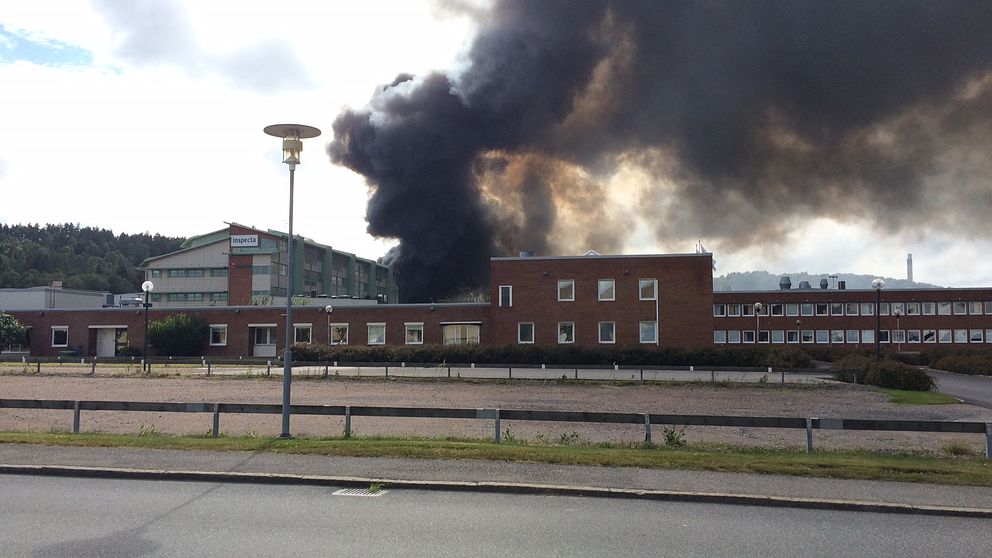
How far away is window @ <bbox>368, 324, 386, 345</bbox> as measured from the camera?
160 feet

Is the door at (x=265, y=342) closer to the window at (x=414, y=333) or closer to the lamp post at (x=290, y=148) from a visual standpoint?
the window at (x=414, y=333)

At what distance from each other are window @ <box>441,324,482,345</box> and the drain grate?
127ft

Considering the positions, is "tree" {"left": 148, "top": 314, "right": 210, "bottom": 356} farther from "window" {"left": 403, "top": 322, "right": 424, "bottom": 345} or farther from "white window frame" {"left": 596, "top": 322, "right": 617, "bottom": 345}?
"white window frame" {"left": 596, "top": 322, "right": 617, "bottom": 345}

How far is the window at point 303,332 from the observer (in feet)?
165

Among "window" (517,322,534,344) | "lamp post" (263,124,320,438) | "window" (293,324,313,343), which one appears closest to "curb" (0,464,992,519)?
"lamp post" (263,124,320,438)

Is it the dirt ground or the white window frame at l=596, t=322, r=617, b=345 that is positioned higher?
the white window frame at l=596, t=322, r=617, b=345

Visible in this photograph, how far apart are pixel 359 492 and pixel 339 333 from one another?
41.8 metres

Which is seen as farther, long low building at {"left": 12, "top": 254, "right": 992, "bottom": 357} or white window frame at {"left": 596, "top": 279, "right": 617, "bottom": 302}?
white window frame at {"left": 596, "top": 279, "right": 617, "bottom": 302}

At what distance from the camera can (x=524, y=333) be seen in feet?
151

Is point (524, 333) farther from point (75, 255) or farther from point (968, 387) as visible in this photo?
point (75, 255)

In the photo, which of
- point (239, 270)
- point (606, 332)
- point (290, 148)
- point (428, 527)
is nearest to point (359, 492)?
point (428, 527)

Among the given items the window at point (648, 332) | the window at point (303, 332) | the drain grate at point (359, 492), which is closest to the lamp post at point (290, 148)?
the drain grate at point (359, 492)

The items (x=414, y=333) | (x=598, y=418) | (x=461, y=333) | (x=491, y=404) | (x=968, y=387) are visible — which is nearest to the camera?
(x=598, y=418)

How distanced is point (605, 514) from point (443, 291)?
56157mm
